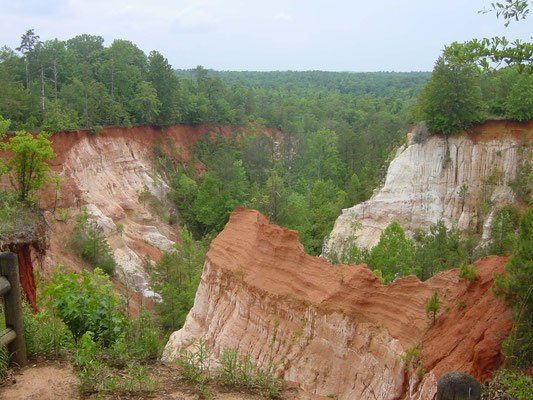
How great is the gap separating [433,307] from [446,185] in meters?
21.1

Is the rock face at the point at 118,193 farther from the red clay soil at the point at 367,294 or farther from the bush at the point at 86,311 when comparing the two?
the bush at the point at 86,311

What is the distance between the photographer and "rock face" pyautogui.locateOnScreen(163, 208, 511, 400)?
8211mm

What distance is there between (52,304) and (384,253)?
51.9 ft

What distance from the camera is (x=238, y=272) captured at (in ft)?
43.8

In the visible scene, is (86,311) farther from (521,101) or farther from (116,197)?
(116,197)

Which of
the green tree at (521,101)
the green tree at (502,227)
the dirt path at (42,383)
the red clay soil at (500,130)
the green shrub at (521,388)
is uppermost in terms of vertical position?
the green tree at (521,101)

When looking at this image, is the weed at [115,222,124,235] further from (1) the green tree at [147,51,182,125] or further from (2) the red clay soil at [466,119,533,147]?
(2) the red clay soil at [466,119,533,147]

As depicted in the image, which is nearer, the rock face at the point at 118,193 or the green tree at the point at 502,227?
the green tree at the point at 502,227

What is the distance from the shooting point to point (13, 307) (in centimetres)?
511

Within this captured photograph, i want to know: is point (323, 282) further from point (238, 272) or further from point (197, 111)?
point (197, 111)

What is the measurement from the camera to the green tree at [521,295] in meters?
6.54

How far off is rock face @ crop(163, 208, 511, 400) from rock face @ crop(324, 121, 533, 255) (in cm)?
1314

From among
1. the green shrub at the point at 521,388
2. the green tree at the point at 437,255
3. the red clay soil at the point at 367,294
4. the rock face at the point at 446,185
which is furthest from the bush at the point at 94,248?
the green shrub at the point at 521,388

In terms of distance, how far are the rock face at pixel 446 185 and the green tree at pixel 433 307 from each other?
1698 cm
